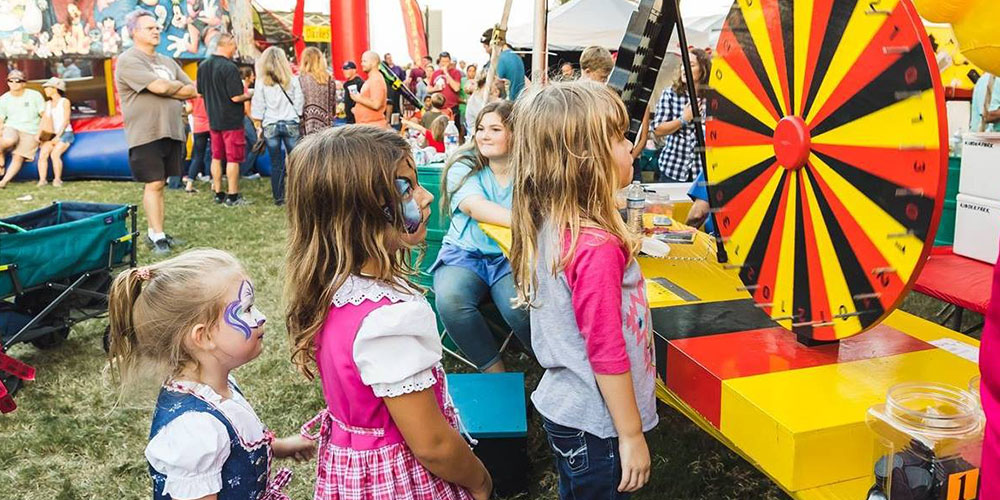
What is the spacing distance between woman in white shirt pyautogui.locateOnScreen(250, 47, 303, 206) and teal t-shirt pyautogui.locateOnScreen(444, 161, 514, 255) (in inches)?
194

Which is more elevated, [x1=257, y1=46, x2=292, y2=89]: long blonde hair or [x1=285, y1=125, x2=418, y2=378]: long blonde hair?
[x1=257, y1=46, x2=292, y2=89]: long blonde hair

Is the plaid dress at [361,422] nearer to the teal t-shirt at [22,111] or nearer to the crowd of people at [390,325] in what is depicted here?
the crowd of people at [390,325]

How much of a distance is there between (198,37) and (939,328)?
11.0 metres

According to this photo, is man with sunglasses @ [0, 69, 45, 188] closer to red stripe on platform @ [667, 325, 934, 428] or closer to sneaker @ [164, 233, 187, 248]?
sneaker @ [164, 233, 187, 248]

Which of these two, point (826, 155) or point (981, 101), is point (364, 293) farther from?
point (981, 101)

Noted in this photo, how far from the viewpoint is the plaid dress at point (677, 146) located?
5.30 meters

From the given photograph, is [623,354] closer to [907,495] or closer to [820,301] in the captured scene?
[820,301]

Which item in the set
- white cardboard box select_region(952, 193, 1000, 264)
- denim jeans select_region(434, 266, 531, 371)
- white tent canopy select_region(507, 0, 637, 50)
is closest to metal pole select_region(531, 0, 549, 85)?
denim jeans select_region(434, 266, 531, 371)

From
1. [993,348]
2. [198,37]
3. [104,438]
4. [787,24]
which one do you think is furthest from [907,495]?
[198,37]

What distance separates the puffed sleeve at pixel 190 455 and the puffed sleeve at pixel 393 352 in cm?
28

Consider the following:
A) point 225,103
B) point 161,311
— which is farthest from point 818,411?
point 225,103

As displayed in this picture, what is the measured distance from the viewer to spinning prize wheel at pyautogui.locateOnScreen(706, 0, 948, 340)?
1.32 metres

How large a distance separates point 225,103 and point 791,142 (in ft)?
22.6

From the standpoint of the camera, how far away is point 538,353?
1.78 metres
